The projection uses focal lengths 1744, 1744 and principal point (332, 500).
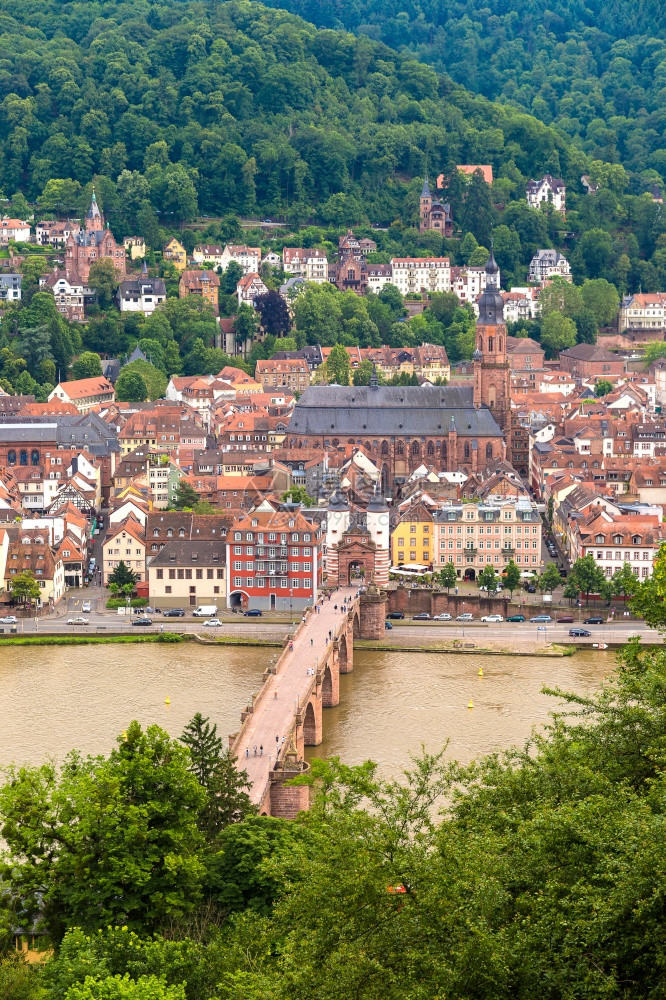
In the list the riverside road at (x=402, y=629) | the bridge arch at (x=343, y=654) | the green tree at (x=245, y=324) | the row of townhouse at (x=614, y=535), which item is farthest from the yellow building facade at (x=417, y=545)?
the green tree at (x=245, y=324)

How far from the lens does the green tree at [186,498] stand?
175 feet

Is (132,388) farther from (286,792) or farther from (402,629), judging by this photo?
(286,792)

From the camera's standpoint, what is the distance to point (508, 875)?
13.9 metres

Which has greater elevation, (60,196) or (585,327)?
(60,196)

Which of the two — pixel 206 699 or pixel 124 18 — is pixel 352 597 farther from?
pixel 124 18

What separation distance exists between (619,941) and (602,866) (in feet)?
2.51

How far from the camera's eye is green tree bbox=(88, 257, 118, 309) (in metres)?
82.9

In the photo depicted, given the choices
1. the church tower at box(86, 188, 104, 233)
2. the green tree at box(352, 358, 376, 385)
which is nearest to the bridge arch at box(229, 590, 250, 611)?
the green tree at box(352, 358, 376, 385)

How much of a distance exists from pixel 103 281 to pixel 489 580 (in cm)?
4164

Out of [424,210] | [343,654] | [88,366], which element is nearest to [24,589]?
[343,654]

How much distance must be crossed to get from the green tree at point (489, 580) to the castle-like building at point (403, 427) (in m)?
14.0

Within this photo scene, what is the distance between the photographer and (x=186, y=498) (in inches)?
2110

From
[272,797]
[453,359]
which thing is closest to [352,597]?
[272,797]

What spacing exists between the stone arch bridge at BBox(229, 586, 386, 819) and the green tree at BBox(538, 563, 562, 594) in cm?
495
